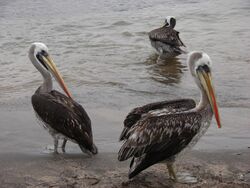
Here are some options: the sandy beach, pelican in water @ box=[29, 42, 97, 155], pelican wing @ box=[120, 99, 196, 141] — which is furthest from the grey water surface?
pelican wing @ box=[120, 99, 196, 141]

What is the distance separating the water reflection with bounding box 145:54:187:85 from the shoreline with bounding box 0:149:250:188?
12.7ft

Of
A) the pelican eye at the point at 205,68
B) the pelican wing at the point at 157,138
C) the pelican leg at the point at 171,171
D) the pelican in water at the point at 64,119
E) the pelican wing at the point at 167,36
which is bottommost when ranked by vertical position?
the pelican wing at the point at 167,36

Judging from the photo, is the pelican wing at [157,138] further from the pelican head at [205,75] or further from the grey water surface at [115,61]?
the grey water surface at [115,61]

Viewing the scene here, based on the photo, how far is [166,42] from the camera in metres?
11.9

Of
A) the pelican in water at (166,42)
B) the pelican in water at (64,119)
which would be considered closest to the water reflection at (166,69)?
the pelican in water at (166,42)

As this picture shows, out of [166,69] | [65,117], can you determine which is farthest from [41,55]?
[166,69]

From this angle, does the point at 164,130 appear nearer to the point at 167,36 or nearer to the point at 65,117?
the point at 65,117

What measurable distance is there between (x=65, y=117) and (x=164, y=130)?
60.5 inches

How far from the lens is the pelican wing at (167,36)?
11762 millimetres

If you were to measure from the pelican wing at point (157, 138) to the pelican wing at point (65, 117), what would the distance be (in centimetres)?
98

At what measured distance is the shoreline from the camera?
5059 mm

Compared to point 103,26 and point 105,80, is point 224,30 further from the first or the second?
point 105,80

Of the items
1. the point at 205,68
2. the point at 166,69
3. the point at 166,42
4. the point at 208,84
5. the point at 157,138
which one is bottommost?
the point at 166,69

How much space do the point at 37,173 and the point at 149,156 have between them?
1.26 m
